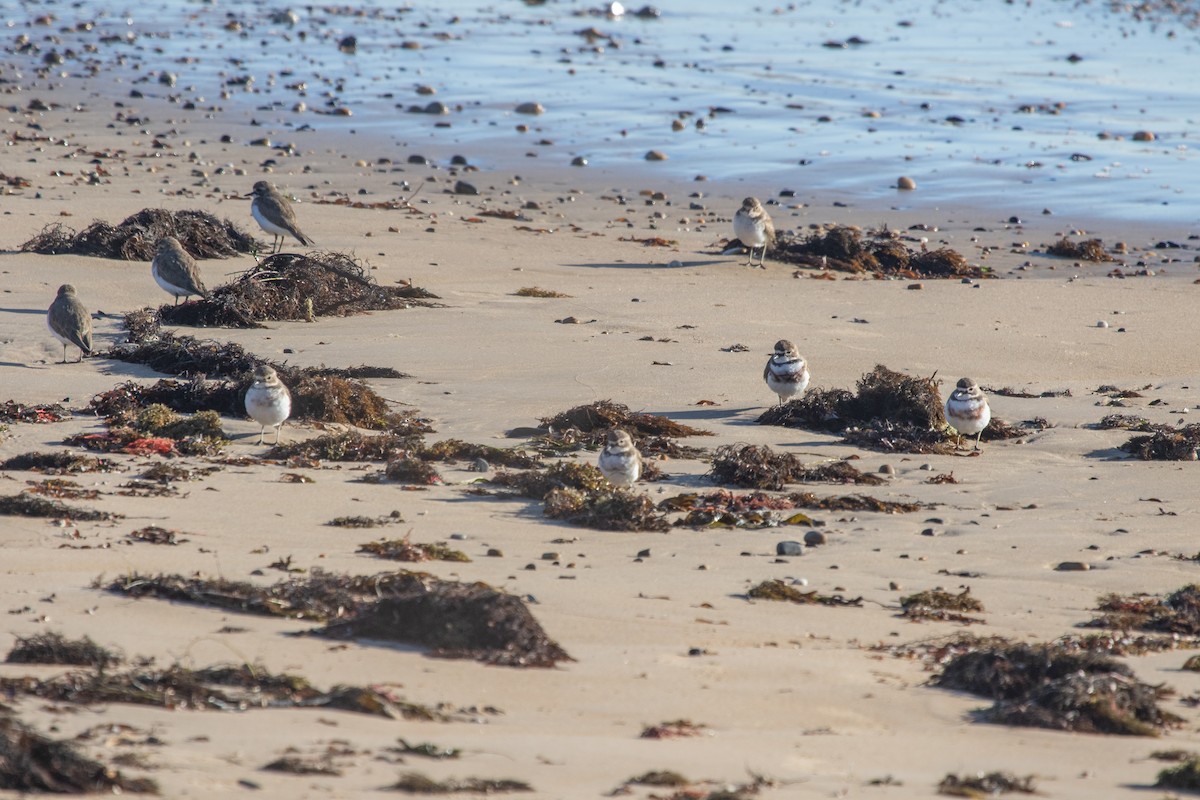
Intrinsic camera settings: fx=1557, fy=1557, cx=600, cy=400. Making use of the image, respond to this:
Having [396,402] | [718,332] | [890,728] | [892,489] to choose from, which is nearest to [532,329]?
[718,332]

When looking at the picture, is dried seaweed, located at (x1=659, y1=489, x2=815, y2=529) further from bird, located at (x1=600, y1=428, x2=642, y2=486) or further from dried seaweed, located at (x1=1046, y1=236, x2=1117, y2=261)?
dried seaweed, located at (x1=1046, y1=236, x2=1117, y2=261)

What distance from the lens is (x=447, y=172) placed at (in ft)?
68.3

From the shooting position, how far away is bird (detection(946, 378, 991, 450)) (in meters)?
9.91

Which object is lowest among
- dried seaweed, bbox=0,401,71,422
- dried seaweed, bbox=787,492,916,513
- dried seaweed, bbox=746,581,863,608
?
dried seaweed, bbox=746,581,863,608

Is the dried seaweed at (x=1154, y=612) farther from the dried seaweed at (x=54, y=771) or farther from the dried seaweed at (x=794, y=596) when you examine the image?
the dried seaweed at (x=54, y=771)

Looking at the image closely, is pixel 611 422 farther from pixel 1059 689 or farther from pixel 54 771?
pixel 54 771

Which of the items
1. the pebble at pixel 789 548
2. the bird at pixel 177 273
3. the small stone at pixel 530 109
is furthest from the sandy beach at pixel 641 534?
the small stone at pixel 530 109

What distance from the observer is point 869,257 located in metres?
16.3

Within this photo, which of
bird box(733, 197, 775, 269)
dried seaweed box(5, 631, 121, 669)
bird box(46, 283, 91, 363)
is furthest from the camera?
bird box(733, 197, 775, 269)

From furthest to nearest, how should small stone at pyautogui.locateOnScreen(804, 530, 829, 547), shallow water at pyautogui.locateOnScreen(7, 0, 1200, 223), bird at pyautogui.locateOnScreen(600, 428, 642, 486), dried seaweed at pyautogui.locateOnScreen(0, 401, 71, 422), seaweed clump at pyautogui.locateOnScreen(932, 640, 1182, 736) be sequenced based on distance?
1. shallow water at pyautogui.locateOnScreen(7, 0, 1200, 223)
2. dried seaweed at pyautogui.locateOnScreen(0, 401, 71, 422)
3. bird at pyautogui.locateOnScreen(600, 428, 642, 486)
4. small stone at pyautogui.locateOnScreen(804, 530, 829, 547)
5. seaweed clump at pyautogui.locateOnScreen(932, 640, 1182, 736)

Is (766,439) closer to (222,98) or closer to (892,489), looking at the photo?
(892,489)

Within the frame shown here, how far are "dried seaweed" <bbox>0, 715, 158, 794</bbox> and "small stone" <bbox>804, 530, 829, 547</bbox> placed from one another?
14.0 feet

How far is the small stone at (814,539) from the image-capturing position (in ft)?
26.0

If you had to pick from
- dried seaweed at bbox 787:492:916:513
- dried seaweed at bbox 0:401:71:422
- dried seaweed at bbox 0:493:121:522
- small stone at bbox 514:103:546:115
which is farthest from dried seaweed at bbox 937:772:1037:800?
small stone at bbox 514:103:546:115
